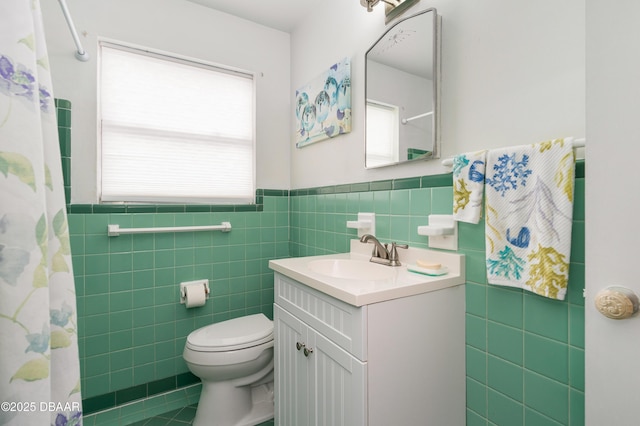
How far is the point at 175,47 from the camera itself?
1.91m

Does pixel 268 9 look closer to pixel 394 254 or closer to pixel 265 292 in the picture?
pixel 394 254

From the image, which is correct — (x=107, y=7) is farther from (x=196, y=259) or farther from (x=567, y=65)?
(x=567, y=65)

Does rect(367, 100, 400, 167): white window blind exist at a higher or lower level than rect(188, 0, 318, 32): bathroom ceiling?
lower

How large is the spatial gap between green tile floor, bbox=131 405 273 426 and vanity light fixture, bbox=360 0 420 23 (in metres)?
2.22

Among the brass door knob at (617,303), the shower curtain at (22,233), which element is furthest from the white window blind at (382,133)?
the shower curtain at (22,233)

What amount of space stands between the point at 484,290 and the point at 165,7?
93.4 inches

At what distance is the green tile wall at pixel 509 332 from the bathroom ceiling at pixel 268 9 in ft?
4.67

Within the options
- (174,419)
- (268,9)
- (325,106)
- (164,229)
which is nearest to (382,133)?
(325,106)

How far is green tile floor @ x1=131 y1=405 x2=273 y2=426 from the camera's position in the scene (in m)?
1.67

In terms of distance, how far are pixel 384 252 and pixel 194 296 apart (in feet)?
4.09

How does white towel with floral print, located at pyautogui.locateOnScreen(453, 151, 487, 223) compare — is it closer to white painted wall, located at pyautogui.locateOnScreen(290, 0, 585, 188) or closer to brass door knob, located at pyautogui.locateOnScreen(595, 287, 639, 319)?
white painted wall, located at pyautogui.locateOnScreen(290, 0, 585, 188)

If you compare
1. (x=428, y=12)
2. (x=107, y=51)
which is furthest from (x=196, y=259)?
(x=428, y=12)

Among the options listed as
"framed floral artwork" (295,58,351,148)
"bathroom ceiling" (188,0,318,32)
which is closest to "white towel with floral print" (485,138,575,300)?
"framed floral artwork" (295,58,351,148)

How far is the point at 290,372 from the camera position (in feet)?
4.21
